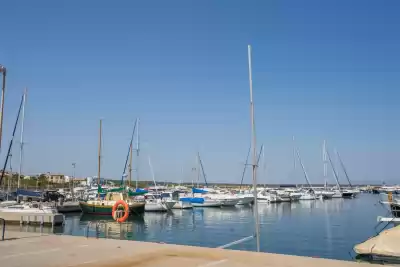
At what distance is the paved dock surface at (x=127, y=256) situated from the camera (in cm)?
1200

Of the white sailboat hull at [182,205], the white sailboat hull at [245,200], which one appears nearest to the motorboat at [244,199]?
the white sailboat hull at [245,200]

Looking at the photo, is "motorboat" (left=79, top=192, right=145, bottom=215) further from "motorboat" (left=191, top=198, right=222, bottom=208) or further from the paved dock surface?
the paved dock surface

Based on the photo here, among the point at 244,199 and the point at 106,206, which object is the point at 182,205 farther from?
the point at 106,206

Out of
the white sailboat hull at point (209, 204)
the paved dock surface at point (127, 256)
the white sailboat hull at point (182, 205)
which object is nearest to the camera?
the paved dock surface at point (127, 256)

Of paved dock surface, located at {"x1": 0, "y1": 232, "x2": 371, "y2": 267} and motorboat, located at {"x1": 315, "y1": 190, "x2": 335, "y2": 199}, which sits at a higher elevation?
paved dock surface, located at {"x1": 0, "y1": 232, "x2": 371, "y2": 267}

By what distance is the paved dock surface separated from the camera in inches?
472

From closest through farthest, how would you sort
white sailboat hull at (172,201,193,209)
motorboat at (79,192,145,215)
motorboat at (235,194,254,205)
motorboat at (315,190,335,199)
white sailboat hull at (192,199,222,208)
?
motorboat at (79,192,145,215) < white sailboat hull at (172,201,193,209) < white sailboat hull at (192,199,222,208) < motorboat at (235,194,254,205) < motorboat at (315,190,335,199)

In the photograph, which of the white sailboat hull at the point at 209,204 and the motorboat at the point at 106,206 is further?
the white sailboat hull at the point at 209,204

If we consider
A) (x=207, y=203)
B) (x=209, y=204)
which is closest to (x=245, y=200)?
(x=209, y=204)

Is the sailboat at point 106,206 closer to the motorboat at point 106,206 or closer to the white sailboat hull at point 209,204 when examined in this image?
the motorboat at point 106,206

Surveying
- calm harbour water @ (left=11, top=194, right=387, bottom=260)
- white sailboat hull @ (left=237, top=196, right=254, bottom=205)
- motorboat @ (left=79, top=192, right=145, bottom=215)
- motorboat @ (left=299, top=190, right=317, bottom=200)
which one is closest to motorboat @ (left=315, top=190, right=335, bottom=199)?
motorboat @ (left=299, top=190, right=317, bottom=200)

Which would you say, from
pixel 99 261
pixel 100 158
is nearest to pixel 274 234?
pixel 99 261

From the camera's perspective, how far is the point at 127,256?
1348 centimetres

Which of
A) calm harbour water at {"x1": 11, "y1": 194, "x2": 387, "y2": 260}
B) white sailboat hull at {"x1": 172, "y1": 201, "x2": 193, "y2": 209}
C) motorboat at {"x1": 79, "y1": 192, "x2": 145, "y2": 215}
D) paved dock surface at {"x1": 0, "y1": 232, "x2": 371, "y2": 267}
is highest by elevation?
paved dock surface at {"x1": 0, "y1": 232, "x2": 371, "y2": 267}
